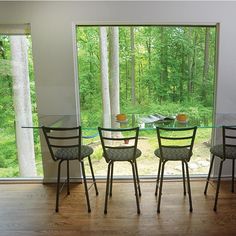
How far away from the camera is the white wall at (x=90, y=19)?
282 centimetres

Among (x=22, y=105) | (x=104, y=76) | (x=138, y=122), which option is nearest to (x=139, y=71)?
(x=104, y=76)

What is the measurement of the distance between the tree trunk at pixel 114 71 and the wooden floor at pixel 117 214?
0.99 meters

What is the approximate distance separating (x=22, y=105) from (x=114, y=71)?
52.9 inches

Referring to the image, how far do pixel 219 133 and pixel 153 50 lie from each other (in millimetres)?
1365

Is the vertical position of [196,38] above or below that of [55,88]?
above

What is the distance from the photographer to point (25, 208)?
8.71 ft

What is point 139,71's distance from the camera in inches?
124

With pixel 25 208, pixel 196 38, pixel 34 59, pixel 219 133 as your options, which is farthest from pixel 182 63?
pixel 25 208

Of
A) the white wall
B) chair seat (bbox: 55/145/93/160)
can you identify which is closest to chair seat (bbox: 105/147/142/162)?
chair seat (bbox: 55/145/93/160)

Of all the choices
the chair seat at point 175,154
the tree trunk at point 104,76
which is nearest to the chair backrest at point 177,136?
the chair seat at point 175,154

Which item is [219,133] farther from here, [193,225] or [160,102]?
[193,225]

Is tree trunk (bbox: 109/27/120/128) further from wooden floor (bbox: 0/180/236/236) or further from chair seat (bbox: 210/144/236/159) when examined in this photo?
chair seat (bbox: 210/144/236/159)

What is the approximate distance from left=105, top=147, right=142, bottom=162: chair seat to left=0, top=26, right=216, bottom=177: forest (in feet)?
1.66

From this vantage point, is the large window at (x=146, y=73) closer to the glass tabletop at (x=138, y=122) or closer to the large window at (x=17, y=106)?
the glass tabletop at (x=138, y=122)
